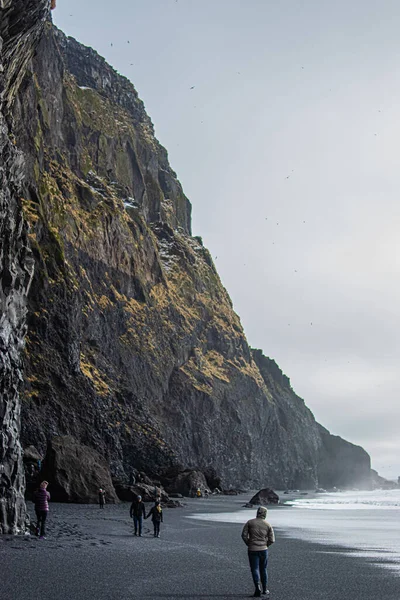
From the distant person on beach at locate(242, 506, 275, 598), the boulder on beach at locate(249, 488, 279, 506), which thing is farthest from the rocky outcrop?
the distant person on beach at locate(242, 506, 275, 598)

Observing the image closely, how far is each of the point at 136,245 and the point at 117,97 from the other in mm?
65156

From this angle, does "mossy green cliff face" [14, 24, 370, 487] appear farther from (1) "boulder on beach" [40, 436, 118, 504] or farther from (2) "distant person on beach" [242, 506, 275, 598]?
(2) "distant person on beach" [242, 506, 275, 598]

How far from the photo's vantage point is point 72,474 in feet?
145

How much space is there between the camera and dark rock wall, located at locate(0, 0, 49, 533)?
23562mm

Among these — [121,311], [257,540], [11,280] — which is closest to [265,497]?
[121,311]

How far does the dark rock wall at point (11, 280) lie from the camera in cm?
2356

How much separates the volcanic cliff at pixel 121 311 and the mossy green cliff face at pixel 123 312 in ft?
0.87

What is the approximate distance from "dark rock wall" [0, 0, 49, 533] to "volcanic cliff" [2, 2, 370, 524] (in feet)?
2.27

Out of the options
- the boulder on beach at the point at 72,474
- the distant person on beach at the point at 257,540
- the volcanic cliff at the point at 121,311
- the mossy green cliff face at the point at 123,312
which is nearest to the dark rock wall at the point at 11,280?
the volcanic cliff at the point at 121,311

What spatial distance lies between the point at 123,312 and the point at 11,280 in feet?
216

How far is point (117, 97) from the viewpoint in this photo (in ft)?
510

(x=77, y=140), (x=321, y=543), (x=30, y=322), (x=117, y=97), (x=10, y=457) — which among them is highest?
(x=117, y=97)

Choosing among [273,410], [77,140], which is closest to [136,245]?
[77,140]

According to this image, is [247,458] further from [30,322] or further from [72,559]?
[72,559]
